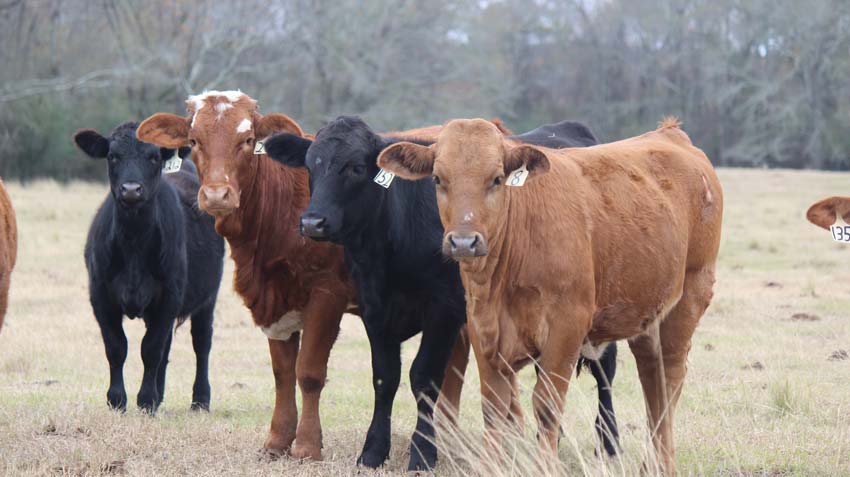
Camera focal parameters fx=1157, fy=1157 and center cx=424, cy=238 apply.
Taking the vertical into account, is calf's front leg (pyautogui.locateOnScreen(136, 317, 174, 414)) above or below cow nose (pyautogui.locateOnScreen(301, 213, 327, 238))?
below

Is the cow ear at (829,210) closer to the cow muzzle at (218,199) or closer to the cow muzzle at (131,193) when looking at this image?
the cow muzzle at (218,199)

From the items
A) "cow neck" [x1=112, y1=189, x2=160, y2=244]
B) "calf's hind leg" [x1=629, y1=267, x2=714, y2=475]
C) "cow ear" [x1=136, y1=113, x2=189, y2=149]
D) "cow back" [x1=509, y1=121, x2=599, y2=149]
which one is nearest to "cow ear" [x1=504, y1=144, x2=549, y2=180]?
"calf's hind leg" [x1=629, y1=267, x2=714, y2=475]

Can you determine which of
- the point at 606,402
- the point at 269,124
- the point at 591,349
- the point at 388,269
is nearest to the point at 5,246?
the point at 269,124

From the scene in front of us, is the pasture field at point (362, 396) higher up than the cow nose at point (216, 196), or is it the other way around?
the cow nose at point (216, 196)

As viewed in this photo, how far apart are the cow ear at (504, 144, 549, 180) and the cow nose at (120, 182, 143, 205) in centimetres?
323

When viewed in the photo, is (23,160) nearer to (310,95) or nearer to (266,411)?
(310,95)

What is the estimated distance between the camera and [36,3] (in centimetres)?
2772

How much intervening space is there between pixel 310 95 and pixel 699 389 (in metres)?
36.9

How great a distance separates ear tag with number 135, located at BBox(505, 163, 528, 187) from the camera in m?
5.50

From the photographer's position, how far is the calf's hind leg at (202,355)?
344 inches

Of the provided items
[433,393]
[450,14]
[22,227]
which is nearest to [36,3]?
[22,227]

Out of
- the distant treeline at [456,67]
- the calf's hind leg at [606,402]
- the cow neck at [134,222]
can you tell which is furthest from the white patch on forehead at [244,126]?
the distant treeline at [456,67]

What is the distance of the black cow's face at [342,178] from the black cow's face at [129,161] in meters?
1.97

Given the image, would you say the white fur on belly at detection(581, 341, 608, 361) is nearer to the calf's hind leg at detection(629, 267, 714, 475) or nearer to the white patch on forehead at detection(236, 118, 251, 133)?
the calf's hind leg at detection(629, 267, 714, 475)
